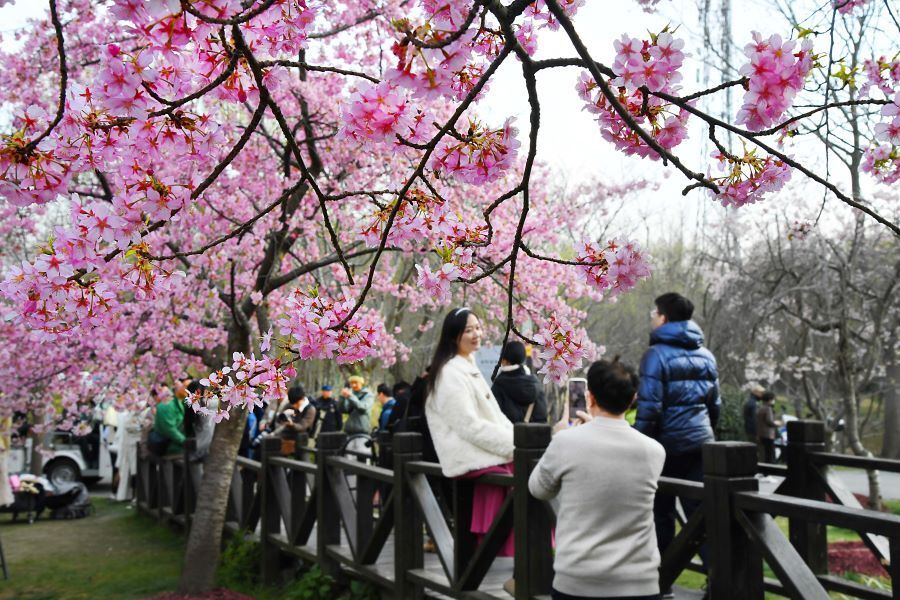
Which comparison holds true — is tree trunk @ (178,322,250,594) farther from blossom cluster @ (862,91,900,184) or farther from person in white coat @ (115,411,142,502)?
person in white coat @ (115,411,142,502)

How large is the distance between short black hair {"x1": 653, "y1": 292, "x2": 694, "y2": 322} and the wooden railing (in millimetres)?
975

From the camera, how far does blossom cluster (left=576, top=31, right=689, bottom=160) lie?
1811 mm

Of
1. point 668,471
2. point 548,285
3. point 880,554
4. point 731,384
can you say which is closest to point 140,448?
point 548,285

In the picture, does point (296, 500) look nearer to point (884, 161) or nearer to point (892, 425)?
point (884, 161)

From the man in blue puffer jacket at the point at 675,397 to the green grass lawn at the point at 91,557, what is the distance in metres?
4.77

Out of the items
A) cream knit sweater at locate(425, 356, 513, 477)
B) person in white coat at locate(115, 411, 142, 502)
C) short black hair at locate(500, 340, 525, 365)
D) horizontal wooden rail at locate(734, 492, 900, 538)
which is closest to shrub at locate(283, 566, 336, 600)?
cream knit sweater at locate(425, 356, 513, 477)

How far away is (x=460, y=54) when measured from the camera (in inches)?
62.8

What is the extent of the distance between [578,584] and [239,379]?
1527mm

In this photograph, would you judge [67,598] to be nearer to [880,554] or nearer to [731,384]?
[880,554]

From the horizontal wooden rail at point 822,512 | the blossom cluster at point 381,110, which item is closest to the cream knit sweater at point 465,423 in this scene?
the horizontal wooden rail at point 822,512

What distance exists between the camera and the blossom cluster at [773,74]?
1904mm

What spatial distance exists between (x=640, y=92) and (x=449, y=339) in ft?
10.2

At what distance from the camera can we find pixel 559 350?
8.59 feet

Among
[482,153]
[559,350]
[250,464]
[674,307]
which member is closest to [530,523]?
[674,307]
